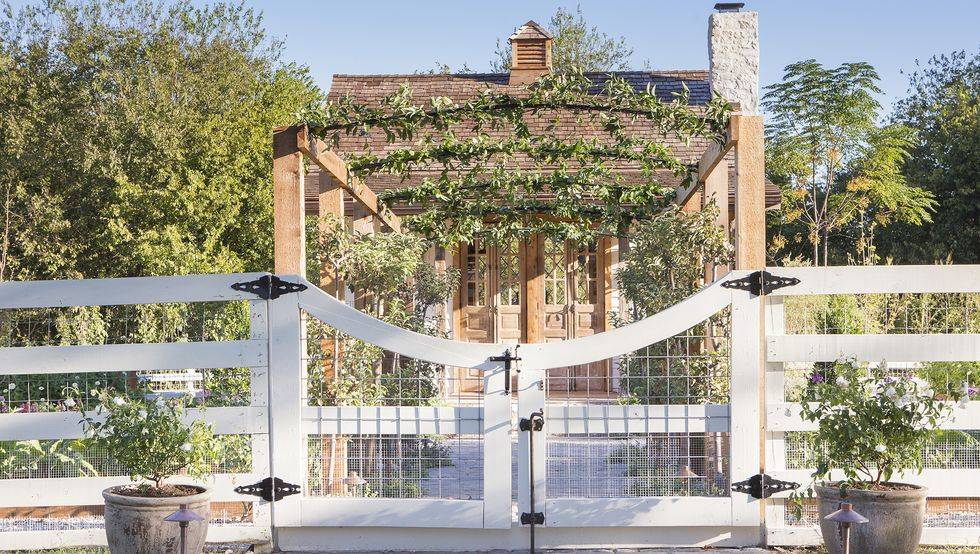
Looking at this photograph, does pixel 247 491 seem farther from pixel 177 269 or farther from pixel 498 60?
pixel 498 60

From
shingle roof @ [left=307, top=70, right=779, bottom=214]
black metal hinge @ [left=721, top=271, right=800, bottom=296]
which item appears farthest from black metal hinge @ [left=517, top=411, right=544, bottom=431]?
shingle roof @ [left=307, top=70, right=779, bottom=214]

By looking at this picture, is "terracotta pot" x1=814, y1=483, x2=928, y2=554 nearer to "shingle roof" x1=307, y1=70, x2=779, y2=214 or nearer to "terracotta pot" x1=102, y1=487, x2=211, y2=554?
"terracotta pot" x1=102, y1=487, x2=211, y2=554

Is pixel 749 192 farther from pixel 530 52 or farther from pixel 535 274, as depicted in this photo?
pixel 530 52

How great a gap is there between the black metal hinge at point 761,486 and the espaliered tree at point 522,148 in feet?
6.80

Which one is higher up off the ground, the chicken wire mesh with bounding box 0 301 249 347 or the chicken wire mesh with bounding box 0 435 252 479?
the chicken wire mesh with bounding box 0 301 249 347

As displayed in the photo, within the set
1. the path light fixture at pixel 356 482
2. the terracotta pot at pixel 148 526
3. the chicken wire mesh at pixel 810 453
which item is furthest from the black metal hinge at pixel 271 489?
the chicken wire mesh at pixel 810 453

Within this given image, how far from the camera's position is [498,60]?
34.2 m

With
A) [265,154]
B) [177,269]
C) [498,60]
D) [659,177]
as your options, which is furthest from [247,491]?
[498,60]

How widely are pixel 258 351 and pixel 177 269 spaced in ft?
40.5

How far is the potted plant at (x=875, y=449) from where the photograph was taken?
4633 millimetres

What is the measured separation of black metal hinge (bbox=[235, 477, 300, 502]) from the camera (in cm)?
525

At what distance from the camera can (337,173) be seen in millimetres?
6953

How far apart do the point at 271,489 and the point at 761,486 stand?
8.28ft

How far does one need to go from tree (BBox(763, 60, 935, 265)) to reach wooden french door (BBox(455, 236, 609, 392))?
696cm
